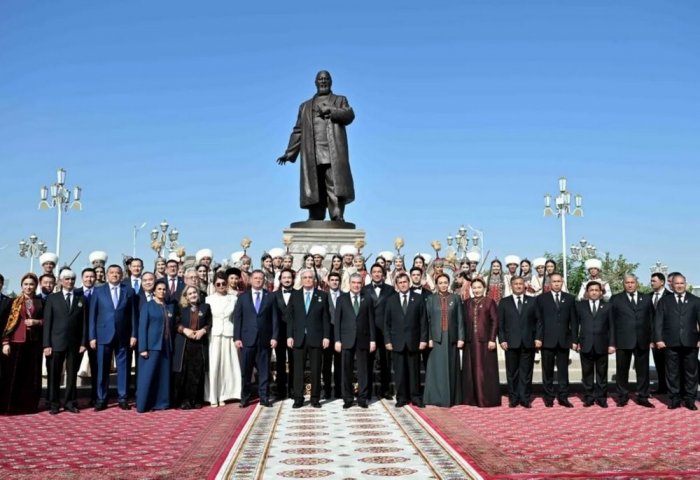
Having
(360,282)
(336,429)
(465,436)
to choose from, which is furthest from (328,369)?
(465,436)

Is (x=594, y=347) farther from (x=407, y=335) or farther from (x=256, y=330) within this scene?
(x=256, y=330)

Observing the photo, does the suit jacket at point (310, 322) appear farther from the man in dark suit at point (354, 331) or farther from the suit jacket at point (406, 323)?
the suit jacket at point (406, 323)

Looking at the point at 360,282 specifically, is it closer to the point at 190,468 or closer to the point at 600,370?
the point at 600,370

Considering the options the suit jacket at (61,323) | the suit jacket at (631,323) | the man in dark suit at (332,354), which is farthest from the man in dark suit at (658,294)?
the suit jacket at (61,323)

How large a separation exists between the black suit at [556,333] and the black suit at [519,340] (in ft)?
0.48

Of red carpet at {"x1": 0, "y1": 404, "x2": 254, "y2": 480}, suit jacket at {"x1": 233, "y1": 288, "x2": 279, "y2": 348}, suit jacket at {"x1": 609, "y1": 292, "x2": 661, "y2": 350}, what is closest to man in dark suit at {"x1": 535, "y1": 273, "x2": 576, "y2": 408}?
suit jacket at {"x1": 609, "y1": 292, "x2": 661, "y2": 350}

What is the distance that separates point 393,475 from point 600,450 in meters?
2.18

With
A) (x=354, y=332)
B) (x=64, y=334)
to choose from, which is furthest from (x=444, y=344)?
(x=64, y=334)

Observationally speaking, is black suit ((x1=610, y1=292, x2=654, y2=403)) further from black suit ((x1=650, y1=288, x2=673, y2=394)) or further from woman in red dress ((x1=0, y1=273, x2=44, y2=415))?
woman in red dress ((x1=0, y1=273, x2=44, y2=415))

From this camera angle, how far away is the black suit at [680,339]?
32.8 ft

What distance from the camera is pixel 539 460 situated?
6266mm

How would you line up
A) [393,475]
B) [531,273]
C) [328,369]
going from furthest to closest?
[531,273] < [328,369] < [393,475]

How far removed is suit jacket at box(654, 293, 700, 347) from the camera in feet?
32.8

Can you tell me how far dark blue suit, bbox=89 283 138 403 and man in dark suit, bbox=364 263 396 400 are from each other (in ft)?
10.5
